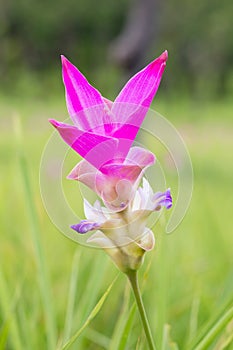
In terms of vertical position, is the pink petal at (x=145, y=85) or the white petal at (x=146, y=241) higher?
the pink petal at (x=145, y=85)

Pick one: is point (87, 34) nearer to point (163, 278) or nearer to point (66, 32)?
point (66, 32)

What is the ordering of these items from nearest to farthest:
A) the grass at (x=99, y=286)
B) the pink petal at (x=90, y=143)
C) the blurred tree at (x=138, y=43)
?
the pink petal at (x=90, y=143) < the grass at (x=99, y=286) < the blurred tree at (x=138, y=43)

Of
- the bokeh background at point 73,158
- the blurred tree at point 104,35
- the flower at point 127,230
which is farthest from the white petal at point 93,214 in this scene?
the blurred tree at point 104,35

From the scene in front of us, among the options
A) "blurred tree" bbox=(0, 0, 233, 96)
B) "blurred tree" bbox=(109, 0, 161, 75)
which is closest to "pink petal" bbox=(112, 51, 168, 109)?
"blurred tree" bbox=(109, 0, 161, 75)

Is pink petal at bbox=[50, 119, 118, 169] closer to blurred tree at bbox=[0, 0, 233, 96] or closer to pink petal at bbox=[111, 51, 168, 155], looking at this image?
pink petal at bbox=[111, 51, 168, 155]

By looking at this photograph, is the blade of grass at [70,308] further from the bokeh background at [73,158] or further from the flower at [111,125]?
the flower at [111,125]

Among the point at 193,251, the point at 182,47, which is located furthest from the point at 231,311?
the point at 182,47

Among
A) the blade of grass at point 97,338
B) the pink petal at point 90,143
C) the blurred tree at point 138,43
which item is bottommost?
the blade of grass at point 97,338
